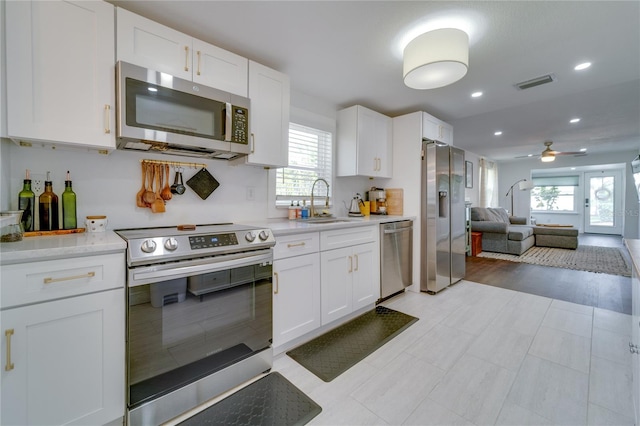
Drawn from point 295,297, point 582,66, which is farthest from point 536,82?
point 295,297

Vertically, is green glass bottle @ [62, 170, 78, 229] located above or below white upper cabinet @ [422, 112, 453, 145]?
below

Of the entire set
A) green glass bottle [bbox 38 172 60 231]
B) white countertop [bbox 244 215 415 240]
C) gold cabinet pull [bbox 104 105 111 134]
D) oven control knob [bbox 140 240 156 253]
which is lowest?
→ oven control knob [bbox 140 240 156 253]

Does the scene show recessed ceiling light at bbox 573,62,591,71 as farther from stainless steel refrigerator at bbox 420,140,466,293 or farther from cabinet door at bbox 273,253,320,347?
cabinet door at bbox 273,253,320,347

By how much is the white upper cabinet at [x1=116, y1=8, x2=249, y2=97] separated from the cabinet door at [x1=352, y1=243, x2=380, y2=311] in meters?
1.78

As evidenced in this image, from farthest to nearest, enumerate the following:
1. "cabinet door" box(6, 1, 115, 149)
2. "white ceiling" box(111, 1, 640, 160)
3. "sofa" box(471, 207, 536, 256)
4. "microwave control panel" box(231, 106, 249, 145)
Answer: "sofa" box(471, 207, 536, 256) → "microwave control panel" box(231, 106, 249, 145) → "white ceiling" box(111, 1, 640, 160) → "cabinet door" box(6, 1, 115, 149)

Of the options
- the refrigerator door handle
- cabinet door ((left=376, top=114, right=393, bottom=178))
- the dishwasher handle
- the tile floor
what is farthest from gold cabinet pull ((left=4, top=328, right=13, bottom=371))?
the refrigerator door handle

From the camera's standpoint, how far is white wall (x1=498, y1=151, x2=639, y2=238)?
278 inches

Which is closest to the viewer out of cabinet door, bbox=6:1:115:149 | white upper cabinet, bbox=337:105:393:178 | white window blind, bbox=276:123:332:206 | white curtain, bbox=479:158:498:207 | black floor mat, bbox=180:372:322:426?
cabinet door, bbox=6:1:115:149

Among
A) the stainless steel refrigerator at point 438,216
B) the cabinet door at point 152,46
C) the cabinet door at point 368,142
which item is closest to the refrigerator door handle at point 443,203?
the stainless steel refrigerator at point 438,216

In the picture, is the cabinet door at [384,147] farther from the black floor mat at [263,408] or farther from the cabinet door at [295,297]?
the black floor mat at [263,408]

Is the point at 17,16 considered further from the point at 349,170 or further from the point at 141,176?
the point at 349,170

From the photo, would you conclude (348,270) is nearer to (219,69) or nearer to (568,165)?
(219,69)

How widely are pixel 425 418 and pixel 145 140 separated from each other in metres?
2.26

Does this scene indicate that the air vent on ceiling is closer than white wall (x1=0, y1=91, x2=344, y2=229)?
No
